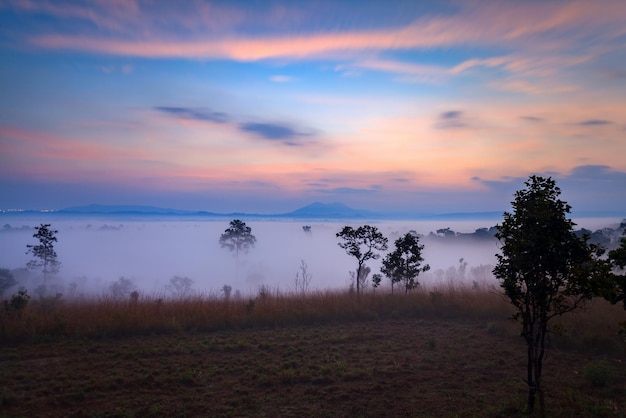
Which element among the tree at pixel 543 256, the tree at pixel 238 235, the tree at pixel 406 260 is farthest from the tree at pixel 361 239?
the tree at pixel 238 235

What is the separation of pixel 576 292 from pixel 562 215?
1.24 meters

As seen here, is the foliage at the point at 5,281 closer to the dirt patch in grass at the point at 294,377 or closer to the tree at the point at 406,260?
→ the dirt patch in grass at the point at 294,377

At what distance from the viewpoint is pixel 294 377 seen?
8070 millimetres

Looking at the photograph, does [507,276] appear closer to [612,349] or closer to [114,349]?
[612,349]

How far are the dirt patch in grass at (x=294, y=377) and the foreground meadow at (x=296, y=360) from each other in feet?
0.12

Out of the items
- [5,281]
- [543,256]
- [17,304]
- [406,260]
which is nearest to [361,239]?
[406,260]

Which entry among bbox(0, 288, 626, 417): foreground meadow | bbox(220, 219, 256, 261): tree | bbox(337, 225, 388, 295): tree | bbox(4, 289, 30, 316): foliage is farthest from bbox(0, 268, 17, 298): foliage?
bbox(337, 225, 388, 295): tree

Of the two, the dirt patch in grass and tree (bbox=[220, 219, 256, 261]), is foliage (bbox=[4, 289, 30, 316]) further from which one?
tree (bbox=[220, 219, 256, 261])

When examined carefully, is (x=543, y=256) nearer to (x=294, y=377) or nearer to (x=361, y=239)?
(x=294, y=377)

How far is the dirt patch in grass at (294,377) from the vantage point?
21.8 ft

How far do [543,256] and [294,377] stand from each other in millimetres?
5730

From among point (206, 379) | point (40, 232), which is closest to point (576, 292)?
point (206, 379)

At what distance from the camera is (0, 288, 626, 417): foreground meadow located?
6801 millimetres

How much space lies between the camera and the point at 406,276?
17984 millimetres
